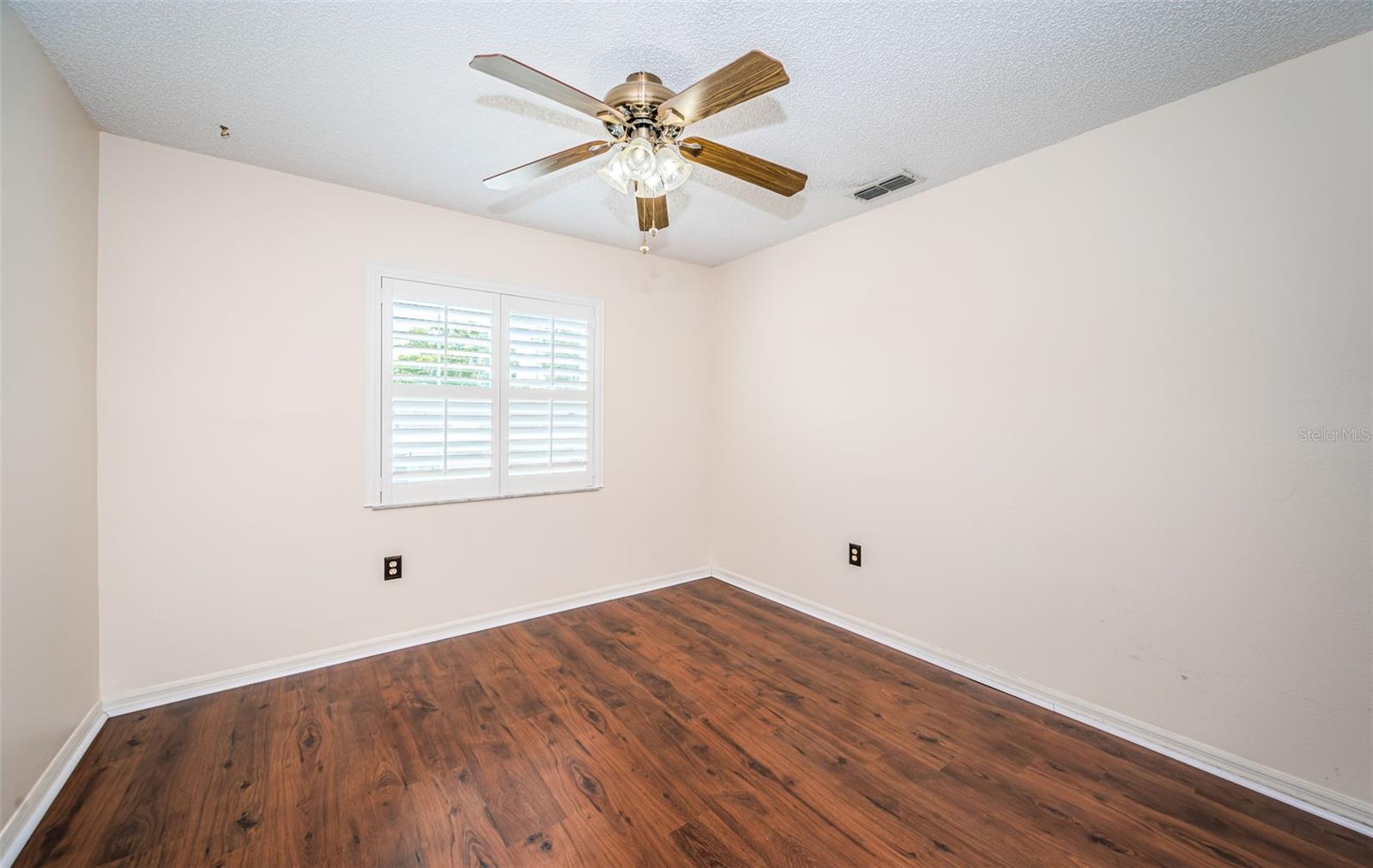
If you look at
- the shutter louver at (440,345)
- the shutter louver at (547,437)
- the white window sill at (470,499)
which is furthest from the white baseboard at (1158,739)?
the shutter louver at (440,345)

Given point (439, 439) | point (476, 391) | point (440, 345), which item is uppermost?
point (440, 345)

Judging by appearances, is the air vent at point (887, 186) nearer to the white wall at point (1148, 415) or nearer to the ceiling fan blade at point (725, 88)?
the white wall at point (1148, 415)

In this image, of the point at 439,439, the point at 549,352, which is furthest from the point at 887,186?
the point at 439,439

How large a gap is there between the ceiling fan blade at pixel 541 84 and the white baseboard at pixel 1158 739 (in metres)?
2.78

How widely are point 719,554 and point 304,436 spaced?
2.79 metres

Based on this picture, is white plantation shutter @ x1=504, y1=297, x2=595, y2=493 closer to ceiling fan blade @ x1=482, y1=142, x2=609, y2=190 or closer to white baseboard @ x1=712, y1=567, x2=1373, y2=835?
ceiling fan blade @ x1=482, y1=142, x2=609, y2=190

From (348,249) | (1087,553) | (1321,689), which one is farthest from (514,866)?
(348,249)

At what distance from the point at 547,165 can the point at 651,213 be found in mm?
392

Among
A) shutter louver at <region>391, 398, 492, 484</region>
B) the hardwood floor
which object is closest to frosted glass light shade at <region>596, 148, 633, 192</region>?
shutter louver at <region>391, 398, 492, 484</region>

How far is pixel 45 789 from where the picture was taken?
5.53 ft

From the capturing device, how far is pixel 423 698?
237cm

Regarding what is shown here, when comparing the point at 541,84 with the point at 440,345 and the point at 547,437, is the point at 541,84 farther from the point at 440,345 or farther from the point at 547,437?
the point at 547,437

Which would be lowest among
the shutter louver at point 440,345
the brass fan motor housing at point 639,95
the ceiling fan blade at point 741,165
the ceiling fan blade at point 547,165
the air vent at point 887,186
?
the shutter louver at point 440,345

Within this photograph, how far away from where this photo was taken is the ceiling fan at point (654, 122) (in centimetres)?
131
